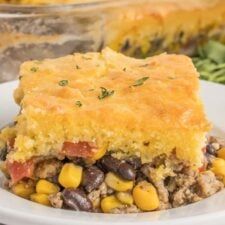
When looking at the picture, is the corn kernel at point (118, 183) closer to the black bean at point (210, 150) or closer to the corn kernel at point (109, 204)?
the corn kernel at point (109, 204)

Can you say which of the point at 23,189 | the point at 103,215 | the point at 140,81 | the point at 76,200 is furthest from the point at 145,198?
the point at 140,81

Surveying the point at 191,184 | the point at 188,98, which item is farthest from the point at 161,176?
the point at 188,98

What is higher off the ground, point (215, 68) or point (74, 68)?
point (74, 68)

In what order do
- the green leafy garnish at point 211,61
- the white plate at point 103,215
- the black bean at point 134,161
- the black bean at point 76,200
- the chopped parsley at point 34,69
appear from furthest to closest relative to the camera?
the green leafy garnish at point 211,61 < the chopped parsley at point 34,69 < the black bean at point 134,161 < the black bean at point 76,200 < the white plate at point 103,215

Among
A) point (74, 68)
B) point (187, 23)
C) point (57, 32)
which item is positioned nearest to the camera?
point (74, 68)

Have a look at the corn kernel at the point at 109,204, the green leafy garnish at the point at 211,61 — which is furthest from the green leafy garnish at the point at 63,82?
the green leafy garnish at the point at 211,61

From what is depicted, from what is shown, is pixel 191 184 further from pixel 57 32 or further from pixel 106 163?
pixel 57 32

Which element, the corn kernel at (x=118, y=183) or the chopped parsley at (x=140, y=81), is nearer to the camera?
the corn kernel at (x=118, y=183)

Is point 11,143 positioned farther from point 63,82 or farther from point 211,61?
point 211,61
